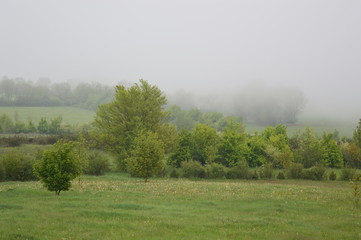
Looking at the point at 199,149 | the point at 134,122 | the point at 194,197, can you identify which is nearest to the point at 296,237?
the point at 194,197

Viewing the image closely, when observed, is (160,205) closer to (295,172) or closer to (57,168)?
(57,168)

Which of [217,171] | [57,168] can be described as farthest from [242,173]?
[57,168]

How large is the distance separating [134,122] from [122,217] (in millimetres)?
44872

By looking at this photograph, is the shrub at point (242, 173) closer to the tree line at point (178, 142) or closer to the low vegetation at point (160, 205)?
the low vegetation at point (160, 205)

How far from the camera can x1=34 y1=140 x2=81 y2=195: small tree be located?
25.1 metres

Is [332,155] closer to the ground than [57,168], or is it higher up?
closer to the ground

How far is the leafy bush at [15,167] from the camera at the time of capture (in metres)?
44.5

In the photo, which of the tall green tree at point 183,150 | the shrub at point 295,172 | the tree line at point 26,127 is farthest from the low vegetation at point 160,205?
the tree line at point 26,127

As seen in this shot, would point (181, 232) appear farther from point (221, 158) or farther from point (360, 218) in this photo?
point (221, 158)

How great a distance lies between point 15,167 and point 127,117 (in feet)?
74.8

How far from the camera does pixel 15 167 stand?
44812 millimetres

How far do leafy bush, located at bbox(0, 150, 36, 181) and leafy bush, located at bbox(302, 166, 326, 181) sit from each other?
4334 cm

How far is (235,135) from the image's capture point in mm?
77125

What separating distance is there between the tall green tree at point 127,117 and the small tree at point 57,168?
32492 mm
